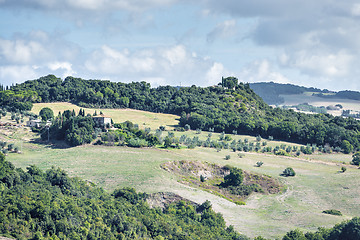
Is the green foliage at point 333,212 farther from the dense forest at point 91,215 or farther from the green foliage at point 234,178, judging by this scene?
the green foliage at point 234,178

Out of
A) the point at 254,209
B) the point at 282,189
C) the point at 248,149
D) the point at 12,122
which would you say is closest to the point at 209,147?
the point at 248,149

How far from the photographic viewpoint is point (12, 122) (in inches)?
5207

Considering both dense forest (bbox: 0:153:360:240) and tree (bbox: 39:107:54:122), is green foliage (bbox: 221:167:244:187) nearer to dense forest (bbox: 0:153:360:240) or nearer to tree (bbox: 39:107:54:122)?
dense forest (bbox: 0:153:360:240)

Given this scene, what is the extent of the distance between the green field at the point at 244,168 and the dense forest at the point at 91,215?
5242 mm

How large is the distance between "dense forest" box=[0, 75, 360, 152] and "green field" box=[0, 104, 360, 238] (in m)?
23.6

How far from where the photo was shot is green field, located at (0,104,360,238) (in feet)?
253

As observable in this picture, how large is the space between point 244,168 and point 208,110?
2777 inches

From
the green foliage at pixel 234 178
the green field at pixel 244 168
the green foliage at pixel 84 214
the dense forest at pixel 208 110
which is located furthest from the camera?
the dense forest at pixel 208 110

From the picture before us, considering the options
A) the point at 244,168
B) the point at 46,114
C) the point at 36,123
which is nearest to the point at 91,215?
the point at 244,168

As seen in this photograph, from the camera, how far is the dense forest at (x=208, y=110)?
154 meters

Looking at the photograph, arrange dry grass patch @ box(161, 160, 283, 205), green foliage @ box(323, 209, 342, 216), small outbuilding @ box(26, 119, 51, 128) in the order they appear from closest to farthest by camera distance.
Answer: green foliage @ box(323, 209, 342, 216), dry grass patch @ box(161, 160, 283, 205), small outbuilding @ box(26, 119, 51, 128)

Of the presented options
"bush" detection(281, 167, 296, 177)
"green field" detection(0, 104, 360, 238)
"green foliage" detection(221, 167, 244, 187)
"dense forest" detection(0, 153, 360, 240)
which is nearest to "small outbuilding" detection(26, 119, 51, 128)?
"green field" detection(0, 104, 360, 238)

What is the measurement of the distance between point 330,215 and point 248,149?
53.6 metres

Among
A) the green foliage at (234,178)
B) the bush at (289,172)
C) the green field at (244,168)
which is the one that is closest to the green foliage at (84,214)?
the green field at (244,168)
